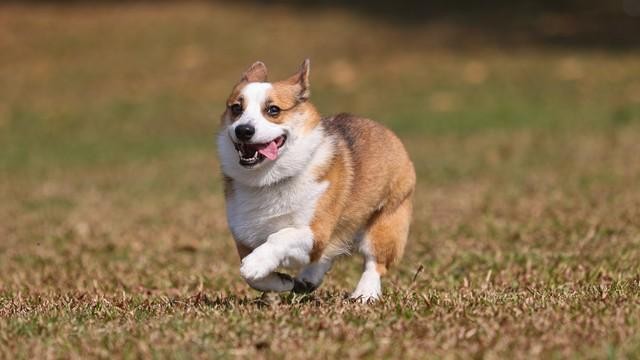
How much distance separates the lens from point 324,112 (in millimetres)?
21906

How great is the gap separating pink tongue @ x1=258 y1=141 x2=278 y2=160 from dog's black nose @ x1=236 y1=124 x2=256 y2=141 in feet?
0.52

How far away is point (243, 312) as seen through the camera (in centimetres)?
614

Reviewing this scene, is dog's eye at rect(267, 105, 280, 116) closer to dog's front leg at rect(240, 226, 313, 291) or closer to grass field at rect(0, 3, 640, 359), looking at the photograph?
dog's front leg at rect(240, 226, 313, 291)

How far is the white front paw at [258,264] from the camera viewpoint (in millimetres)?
6375

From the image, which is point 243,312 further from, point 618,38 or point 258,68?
point 618,38

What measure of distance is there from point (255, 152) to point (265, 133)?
0.13 meters

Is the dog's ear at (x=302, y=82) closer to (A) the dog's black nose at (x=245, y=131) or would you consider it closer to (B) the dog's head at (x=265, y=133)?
(B) the dog's head at (x=265, y=133)

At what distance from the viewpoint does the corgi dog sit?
21.6 feet

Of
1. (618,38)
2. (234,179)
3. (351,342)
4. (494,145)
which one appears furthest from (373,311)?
(618,38)

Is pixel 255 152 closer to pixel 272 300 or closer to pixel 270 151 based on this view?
pixel 270 151

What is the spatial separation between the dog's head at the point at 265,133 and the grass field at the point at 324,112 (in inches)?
28.3

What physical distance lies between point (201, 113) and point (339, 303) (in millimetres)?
16696

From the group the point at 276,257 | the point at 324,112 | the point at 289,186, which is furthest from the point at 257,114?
the point at 324,112

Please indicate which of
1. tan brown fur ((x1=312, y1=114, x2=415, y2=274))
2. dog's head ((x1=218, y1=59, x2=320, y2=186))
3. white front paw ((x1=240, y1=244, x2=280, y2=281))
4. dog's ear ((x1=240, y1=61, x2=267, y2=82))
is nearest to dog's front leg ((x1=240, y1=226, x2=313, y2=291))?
white front paw ((x1=240, y1=244, x2=280, y2=281))
